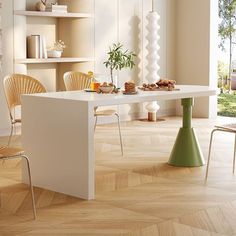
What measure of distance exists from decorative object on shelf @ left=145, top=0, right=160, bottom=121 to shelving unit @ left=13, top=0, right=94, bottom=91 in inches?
37.8

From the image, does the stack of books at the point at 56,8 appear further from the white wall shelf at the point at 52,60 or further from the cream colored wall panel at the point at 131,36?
the cream colored wall panel at the point at 131,36

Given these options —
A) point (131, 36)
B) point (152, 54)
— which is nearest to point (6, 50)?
point (131, 36)

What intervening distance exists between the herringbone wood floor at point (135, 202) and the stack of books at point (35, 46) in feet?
6.37

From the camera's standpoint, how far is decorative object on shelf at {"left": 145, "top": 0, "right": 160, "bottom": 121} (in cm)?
888

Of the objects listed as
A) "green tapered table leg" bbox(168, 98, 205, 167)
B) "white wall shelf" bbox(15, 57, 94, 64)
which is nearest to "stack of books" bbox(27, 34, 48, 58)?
"white wall shelf" bbox(15, 57, 94, 64)

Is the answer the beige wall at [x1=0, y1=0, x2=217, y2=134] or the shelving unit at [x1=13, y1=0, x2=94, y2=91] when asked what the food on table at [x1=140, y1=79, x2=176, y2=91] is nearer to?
the shelving unit at [x1=13, y1=0, x2=94, y2=91]

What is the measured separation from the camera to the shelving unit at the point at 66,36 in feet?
26.4

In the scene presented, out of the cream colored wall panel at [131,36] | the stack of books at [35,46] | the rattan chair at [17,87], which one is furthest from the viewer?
the cream colored wall panel at [131,36]

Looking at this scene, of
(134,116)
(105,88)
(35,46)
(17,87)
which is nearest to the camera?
(105,88)

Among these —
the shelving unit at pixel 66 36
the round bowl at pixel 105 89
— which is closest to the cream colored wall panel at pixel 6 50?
the shelving unit at pixel 66 36

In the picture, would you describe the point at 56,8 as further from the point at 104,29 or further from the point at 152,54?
the point at 152,54

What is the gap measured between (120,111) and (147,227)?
17.0ft

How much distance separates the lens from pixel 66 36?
27.7ft

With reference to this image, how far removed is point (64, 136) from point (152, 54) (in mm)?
4548
